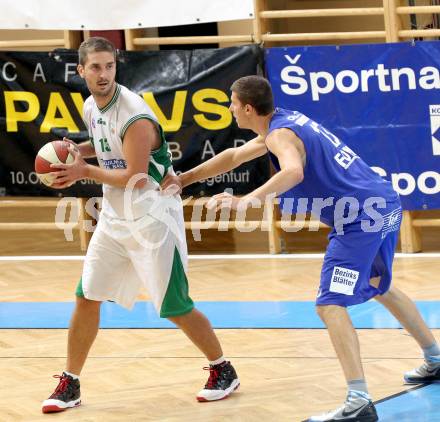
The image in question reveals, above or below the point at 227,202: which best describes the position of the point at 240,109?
above

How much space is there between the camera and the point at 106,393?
5766mm

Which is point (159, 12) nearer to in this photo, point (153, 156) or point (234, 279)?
point (234, 279)

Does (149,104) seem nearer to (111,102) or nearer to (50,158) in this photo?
(111,102)

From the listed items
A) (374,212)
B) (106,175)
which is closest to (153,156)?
(106,175)

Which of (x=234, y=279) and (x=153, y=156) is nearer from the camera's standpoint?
(x=153, y=156)

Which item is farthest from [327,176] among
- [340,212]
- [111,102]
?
[111,102]

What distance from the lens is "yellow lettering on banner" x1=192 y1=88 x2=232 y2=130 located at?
9.16 m

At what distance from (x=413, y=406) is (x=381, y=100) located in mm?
3970

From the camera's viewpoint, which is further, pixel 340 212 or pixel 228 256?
pixel 228 256

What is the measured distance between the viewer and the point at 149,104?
30.4 ft

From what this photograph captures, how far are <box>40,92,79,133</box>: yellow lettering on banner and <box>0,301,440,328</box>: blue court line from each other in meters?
2.08

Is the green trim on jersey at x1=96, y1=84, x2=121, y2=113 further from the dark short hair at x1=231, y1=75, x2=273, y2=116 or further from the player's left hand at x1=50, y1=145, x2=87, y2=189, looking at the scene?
the dark short hair at x1=231, y1=75, x2=273, y2=116

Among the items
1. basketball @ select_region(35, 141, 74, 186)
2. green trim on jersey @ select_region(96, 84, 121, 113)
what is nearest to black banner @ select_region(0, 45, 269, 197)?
green trim on jersey @ select_region(96, 84, 121, 113)

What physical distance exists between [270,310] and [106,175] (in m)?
2.39
